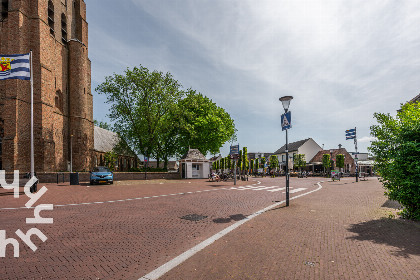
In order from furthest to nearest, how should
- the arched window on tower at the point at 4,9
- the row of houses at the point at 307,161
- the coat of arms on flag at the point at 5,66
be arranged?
the row of houses at the point at 307,161
the arched window on tower at the point at 4,9
the coat of arms on flag at the point at 5,66

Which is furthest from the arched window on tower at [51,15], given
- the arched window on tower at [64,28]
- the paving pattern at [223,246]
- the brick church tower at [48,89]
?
the paving pattern at [223,246]

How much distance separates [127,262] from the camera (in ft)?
13.5

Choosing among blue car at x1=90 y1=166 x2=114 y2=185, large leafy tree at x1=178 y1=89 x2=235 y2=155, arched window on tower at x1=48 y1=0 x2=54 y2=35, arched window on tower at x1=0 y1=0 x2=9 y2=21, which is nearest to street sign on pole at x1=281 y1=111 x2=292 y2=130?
blue car at x1=90 y1=166 x2=114 y2=185

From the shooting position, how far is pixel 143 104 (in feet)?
108

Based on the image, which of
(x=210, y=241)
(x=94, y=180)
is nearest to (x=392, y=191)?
(x=210, y=241)

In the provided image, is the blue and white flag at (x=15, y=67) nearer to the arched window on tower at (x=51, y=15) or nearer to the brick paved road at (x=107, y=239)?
the brick paved road at (x=107, y=239)

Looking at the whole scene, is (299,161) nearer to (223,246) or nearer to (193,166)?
(193,166)

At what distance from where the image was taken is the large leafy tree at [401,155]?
6120 mm

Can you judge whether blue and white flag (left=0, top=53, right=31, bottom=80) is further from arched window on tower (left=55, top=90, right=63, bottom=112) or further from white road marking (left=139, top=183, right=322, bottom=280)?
arched window on tower (left=55, top=90, right=63, bottom=112)

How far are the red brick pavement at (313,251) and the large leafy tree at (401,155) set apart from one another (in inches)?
28.9

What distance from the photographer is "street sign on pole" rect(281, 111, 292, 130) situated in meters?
9.79

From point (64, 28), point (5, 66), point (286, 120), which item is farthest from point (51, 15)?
point (286, 120)

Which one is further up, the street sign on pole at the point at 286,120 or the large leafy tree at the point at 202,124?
the large leafy tree at the point at 202,124

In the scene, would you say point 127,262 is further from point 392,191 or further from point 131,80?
point 131,80
